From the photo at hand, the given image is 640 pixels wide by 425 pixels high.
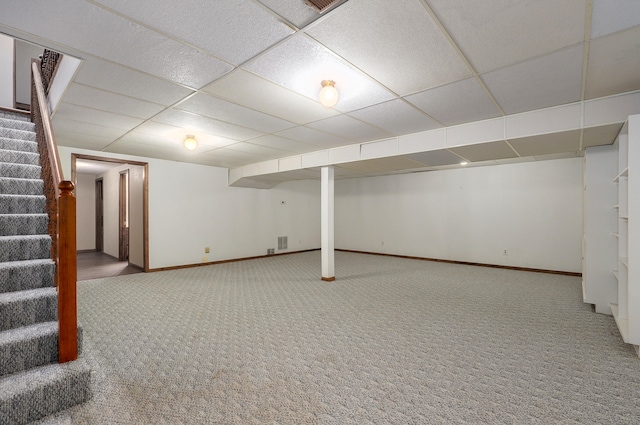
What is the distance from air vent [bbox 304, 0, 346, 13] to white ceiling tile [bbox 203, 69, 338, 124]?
→ 3.30ft

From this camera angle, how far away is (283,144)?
16.7 feet

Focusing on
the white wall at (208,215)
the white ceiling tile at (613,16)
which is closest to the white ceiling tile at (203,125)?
the white wall at (208,215)

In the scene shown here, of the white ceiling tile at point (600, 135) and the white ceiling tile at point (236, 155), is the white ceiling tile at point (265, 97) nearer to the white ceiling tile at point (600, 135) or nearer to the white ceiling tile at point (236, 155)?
the white ceiling tile at point (236, 155)

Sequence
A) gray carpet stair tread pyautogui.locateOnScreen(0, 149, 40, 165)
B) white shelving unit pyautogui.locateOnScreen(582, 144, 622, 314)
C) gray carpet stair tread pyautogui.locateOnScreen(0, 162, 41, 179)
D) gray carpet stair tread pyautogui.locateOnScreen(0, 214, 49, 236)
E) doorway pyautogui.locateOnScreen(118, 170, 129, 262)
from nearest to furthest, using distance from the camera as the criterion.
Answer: gray carpet stair tread pyautogui.locateOnScreen(0, 214, 49, 236) < gray carpet stair tread pyautogui.locateOnScreen(0, 162, 41, 179) < gray carpet stair tread pyautogui.locateOnScreen(0, 149, 40, 165) < white shelving unit pyautogui.locateOnScreen(582, 144, 622, 314) < doorway pyautogui.locateOnScreen(118, 170, 129, 262)

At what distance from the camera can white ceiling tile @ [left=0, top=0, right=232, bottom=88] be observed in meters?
1.80

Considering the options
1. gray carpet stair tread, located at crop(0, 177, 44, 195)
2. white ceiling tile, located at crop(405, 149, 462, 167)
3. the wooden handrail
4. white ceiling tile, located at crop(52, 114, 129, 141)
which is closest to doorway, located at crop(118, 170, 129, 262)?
white ceiling tile, located at crop(52, 114, 129, 141)

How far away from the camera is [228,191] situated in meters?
7.68

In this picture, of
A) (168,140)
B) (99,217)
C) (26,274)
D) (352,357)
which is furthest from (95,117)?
(99,217)

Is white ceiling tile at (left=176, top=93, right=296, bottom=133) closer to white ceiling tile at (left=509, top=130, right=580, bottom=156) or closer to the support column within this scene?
the support column

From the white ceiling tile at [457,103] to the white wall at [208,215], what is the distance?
18.4 ft

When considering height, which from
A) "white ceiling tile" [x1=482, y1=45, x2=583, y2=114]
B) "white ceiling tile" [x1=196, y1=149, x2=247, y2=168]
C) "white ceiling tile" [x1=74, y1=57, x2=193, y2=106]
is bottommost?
"white ceiling tile" [x1=196, y1=149, x2=247, y2=168]

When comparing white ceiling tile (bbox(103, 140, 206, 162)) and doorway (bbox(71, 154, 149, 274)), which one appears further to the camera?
doorway (bbox(71, 154, 149, 274))

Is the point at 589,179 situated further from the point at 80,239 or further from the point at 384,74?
the point at 80,239

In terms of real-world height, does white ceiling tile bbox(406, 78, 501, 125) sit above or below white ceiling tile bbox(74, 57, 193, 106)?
below
